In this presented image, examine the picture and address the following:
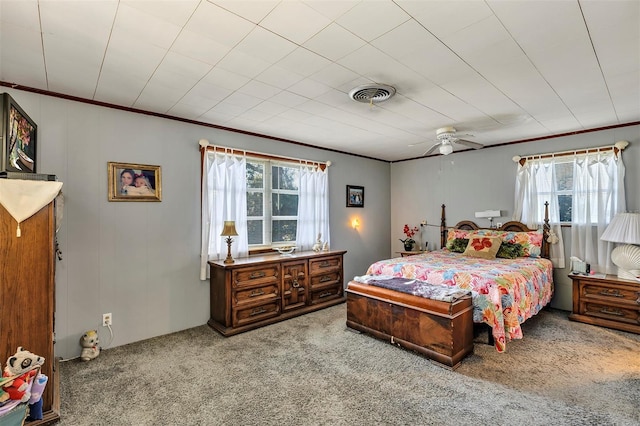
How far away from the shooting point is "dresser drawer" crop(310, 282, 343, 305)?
450 cm

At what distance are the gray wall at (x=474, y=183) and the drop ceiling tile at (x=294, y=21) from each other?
171 inches

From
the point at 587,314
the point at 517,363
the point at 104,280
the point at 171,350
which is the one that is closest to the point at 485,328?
the point at 517,363

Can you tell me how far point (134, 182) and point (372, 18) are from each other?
2.91 m

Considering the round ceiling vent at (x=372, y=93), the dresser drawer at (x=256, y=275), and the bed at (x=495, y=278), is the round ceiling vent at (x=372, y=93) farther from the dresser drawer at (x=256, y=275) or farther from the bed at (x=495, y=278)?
the dresser drawer at (x=256, y=275)

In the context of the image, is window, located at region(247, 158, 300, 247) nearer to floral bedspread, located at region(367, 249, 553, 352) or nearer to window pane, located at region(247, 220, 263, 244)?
window pane, located at region(247, 220, 263, 244)

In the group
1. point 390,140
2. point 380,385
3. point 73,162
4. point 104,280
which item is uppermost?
point 390,140

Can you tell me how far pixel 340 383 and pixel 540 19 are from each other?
2856mm

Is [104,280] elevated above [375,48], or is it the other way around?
[375,48]

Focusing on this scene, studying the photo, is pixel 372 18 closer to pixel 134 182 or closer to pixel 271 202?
pixel 134 182

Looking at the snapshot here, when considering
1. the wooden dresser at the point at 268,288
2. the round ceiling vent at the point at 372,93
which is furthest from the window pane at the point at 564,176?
the wooden dresser at the point at 268,288

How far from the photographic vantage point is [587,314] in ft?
12.6

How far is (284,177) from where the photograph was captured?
15.7ft

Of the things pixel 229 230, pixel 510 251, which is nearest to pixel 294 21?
pixel 229 230

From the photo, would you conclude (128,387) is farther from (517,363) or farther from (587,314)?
(587,314)
